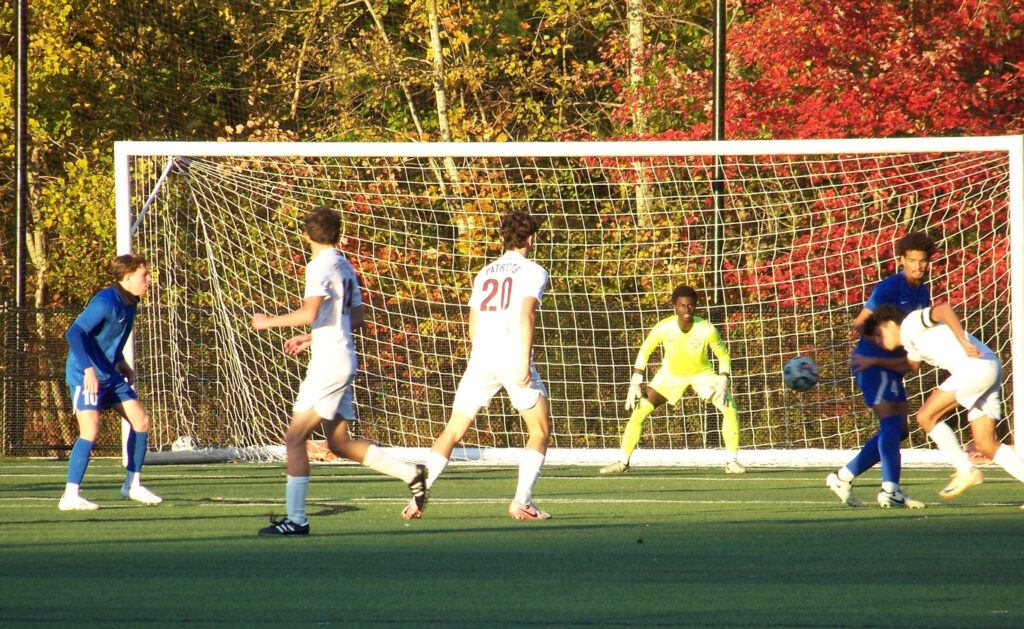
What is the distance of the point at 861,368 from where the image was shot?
896cm

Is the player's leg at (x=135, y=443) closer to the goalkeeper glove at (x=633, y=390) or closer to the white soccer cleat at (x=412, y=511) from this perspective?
the white soccer cleat at (x=412, y=511)

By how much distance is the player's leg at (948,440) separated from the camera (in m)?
8.92

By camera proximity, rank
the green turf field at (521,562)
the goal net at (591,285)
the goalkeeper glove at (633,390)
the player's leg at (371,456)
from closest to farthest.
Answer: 1. the green turf field at (521,562)
2. the player's leg at (371,456)
3. the goalkeeper glove at (633,390)
4. the goal net at (591,285)

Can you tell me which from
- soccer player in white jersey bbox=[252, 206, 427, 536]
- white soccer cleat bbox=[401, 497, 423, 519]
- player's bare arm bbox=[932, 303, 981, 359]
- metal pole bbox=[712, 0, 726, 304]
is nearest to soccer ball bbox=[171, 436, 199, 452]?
metal pole bbox=[712, 0, 726, 304]

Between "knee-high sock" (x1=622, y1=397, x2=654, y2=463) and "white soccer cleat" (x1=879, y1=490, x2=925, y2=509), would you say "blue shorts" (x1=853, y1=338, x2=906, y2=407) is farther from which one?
"knee-high sock" (x1=622, y1=397, x2=654, y2=463)

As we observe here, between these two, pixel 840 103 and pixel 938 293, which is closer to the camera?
pixel 938 293

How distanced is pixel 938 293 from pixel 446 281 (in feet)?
19.8

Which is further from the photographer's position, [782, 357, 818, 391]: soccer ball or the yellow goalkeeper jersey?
the yellow goalkeeper jersey

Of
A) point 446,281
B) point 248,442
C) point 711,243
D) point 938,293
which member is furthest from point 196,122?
point 938,293

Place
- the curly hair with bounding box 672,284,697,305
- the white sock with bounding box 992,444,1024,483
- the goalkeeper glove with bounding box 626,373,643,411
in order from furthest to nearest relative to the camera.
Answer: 1. the goalkeeper glove with bounding box 626,373,643,411
2. the curly hair with bounding box 672,284,697,305
3. the white sock with bounding box 992,444,1024,483

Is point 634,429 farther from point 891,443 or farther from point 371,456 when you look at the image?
point 371,456

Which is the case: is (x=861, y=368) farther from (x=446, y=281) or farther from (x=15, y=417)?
(x=15, y=417)

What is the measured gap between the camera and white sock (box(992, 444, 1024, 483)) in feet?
29.5

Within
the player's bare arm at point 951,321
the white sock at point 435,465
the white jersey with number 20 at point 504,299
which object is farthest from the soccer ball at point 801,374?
the white sock at point 435,465
